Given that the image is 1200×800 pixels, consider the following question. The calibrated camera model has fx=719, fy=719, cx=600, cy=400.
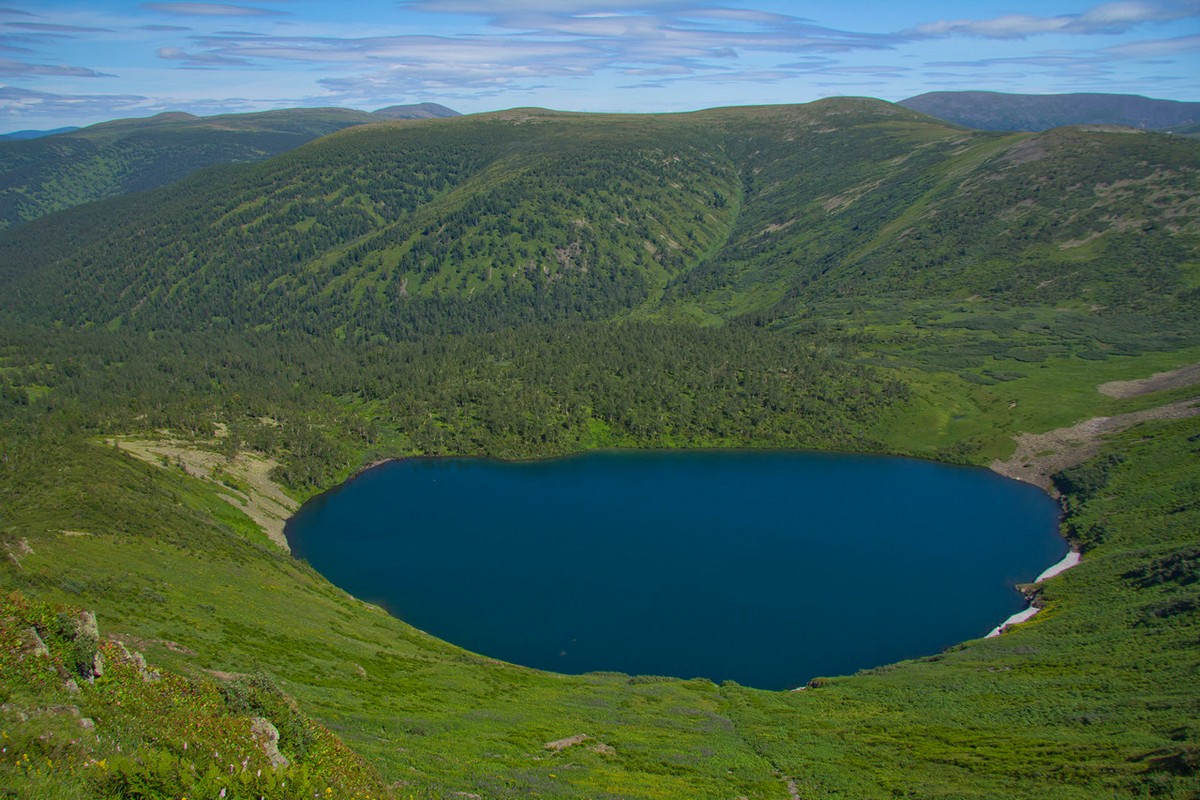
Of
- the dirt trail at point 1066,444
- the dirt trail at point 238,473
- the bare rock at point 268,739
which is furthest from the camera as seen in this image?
the dirt trail at point 1066,444

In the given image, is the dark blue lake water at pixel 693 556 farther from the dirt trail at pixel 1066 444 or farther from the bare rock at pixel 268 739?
the bare rock at pixel 268 739

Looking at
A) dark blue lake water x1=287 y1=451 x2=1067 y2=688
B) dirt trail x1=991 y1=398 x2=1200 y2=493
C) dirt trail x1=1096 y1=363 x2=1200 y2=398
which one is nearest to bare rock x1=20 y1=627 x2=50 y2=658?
dark blue lake water x1=287 y1=451 x2=1067 y2=688

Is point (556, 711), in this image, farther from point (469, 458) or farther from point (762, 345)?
point (762, 345)

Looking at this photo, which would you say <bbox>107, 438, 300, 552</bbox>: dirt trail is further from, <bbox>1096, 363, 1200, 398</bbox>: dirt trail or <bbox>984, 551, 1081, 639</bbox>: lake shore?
<bbox>1096, 363, 1200, 398</bbox>: dirt trail

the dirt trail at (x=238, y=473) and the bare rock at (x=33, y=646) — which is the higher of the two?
the bare rock at (x=33, y=646)

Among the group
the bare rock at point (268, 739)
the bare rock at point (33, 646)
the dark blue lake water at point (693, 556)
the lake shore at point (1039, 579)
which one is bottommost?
the dark blue lake water at point (693, 556)

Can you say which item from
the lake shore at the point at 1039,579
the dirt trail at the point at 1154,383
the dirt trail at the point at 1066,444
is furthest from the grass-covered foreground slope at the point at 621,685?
the dirt trail at the point at 1154,383
